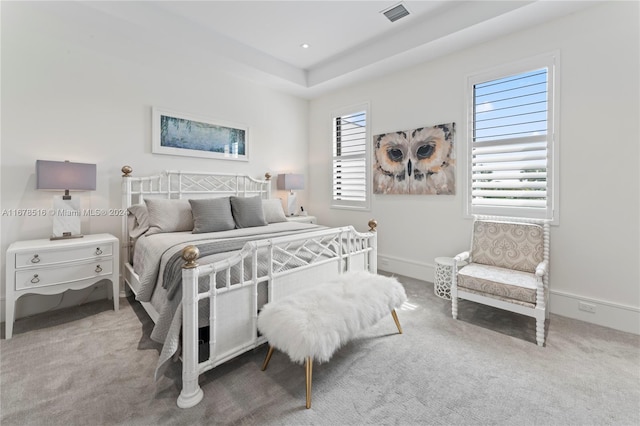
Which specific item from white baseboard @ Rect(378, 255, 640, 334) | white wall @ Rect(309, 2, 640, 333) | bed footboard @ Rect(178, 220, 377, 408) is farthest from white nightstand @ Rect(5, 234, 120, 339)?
white baseboard @ Rect(378, 255, 640, 334)

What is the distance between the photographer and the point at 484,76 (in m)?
Answer: 3.21

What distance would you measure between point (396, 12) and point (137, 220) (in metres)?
3.56

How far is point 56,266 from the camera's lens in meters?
2.46

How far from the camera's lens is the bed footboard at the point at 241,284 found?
1.60 meters

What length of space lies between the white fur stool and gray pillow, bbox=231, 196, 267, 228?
153 centimetres

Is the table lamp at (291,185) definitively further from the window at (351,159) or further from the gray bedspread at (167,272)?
the gray bedspread at (167,272)

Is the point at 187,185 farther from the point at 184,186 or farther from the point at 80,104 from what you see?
the point at 80,104

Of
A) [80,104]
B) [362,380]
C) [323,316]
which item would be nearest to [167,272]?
[323,316]

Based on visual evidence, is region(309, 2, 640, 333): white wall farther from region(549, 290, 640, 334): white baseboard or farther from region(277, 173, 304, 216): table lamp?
region(277, 173, 304, 216): table lamp

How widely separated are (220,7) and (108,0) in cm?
100

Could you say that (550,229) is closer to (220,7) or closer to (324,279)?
(324,279)

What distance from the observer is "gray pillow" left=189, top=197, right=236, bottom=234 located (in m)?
2.96

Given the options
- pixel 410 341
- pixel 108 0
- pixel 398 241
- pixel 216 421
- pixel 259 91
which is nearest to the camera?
pixel 216 421

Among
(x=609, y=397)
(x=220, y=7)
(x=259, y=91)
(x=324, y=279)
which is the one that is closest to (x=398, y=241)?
(x=324, y=279)
